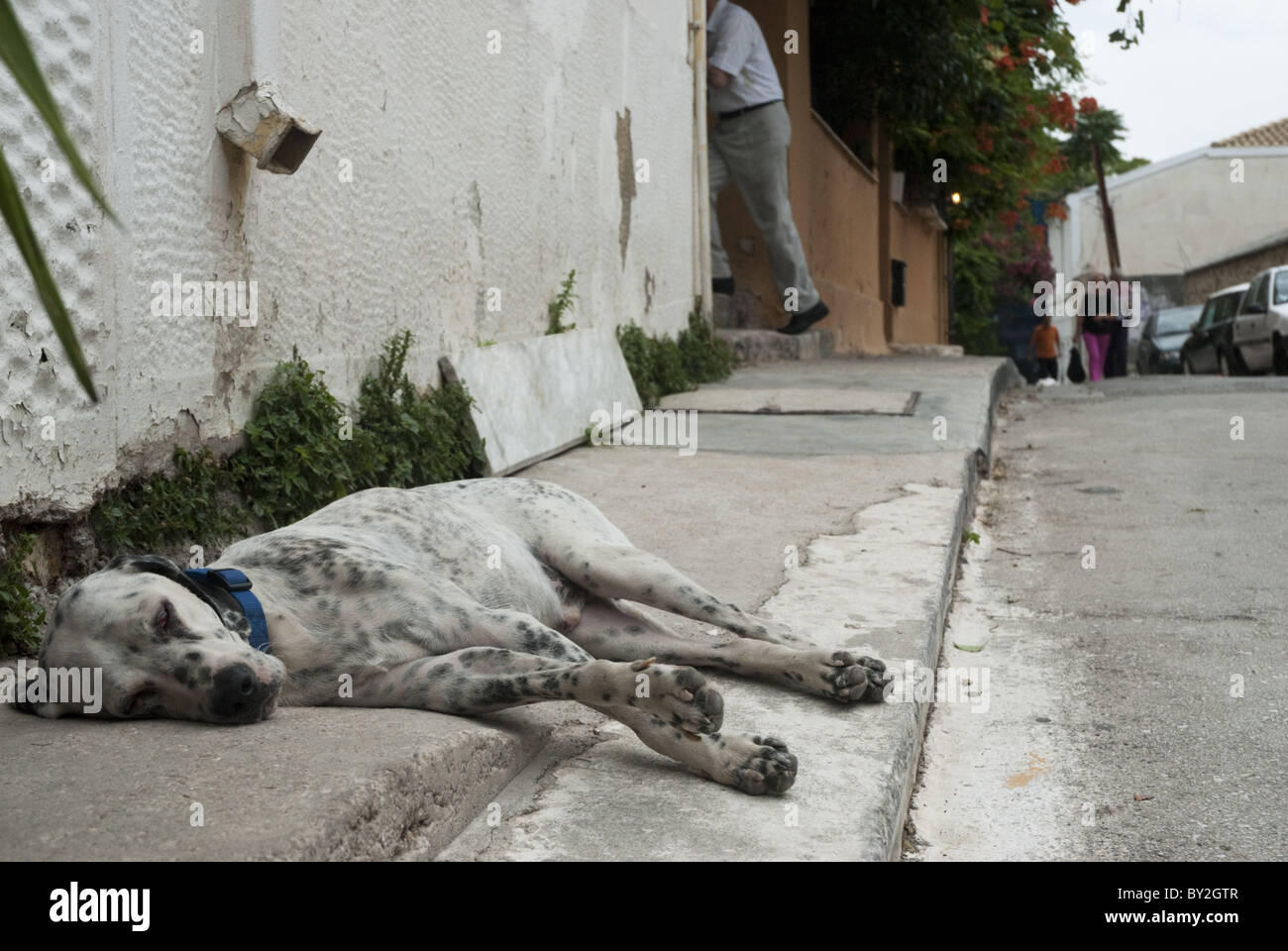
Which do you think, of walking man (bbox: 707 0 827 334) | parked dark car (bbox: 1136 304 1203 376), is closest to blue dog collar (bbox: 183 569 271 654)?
walking man (bbox: 707 0 827 334)

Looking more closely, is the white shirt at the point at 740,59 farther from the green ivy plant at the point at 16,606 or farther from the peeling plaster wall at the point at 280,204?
the green ivy plant at the point at 16,606

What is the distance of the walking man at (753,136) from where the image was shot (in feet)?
31.8

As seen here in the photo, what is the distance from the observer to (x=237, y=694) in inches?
92.3

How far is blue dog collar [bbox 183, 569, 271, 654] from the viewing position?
2514mm

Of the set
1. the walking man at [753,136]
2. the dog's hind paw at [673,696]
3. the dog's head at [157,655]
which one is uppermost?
the walking man at [753,136]

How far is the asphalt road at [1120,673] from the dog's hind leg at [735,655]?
0.89ft

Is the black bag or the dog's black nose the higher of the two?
the black bag

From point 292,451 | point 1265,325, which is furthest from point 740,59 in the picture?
point 1265,325

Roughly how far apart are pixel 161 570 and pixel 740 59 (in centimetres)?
796

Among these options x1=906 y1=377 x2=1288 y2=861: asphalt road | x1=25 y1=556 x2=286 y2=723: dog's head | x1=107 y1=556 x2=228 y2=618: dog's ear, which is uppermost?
x1=107 y1=556 x2=228 y2=618: dog's ear

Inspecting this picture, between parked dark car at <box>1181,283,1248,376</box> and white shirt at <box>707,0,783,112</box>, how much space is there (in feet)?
38.6

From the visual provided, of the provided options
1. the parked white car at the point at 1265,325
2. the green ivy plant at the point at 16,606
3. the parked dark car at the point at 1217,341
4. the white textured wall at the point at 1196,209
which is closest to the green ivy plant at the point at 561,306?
the green ivy plant at the point at 16,606

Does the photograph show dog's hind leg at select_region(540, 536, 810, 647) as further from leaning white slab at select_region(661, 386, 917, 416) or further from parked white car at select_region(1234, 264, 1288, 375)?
parked white car at select_region(1234, 264, 1288, 375)
